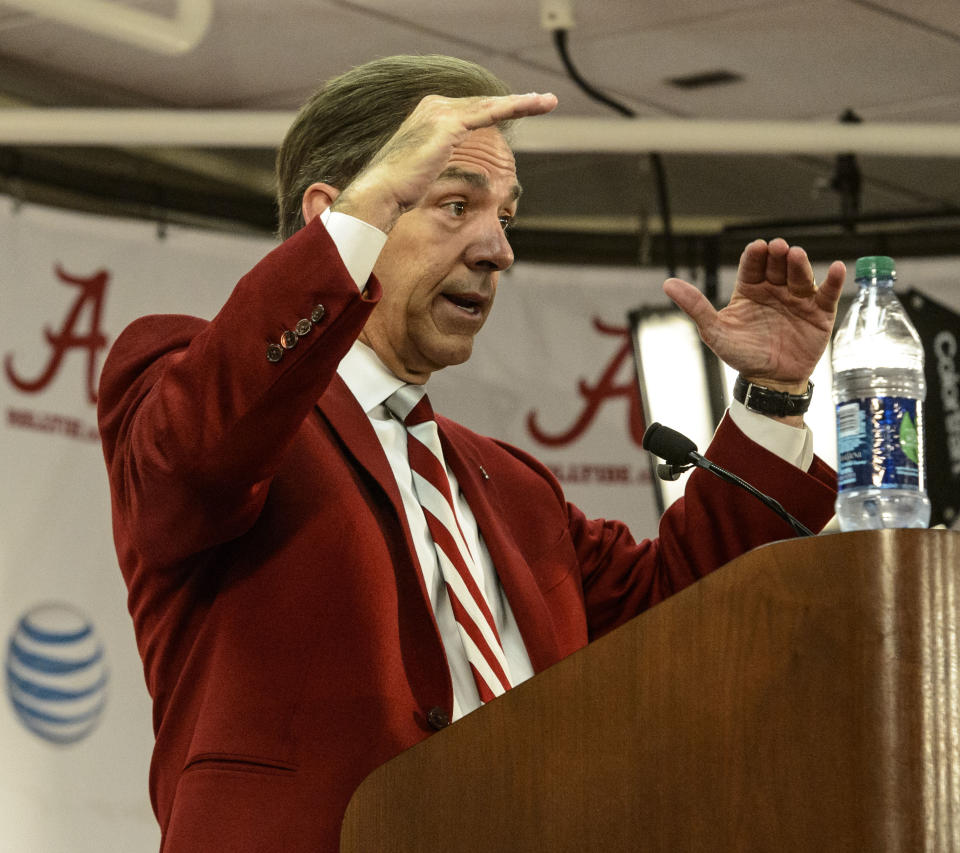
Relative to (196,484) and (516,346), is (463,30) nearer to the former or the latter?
(516,346)

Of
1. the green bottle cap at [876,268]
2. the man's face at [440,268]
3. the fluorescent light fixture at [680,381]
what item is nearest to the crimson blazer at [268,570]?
the man's face at [440,268]

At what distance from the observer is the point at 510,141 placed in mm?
1911

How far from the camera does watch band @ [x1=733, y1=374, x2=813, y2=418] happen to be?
1701 mm

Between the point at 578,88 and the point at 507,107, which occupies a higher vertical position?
the point at 578,88

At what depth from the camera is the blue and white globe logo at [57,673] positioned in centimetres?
358

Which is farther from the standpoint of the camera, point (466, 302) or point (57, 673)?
point (57, 673)

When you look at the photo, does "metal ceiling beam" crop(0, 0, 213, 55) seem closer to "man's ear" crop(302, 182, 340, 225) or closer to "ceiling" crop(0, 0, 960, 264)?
"ceiling" crop(0, 0, 960, 264)

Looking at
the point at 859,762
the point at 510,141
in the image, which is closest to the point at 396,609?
the point at 859,762

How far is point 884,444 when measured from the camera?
118 centimetres

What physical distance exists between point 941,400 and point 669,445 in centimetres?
286

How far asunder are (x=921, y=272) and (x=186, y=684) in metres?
3.34

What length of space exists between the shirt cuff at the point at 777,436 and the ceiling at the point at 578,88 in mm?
2186

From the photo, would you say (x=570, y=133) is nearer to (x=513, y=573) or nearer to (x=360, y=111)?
(x=360, y=111)

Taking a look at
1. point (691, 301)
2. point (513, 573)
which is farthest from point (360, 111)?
point (513, 573)
